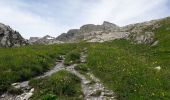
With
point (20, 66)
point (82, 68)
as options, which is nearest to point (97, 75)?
point (82, 68)

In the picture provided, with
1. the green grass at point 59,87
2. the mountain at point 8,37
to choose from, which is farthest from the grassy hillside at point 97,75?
the mountain at point 8,37

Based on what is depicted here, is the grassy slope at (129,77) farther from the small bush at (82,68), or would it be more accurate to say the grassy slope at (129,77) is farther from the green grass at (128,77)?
the small bush at (82,68)

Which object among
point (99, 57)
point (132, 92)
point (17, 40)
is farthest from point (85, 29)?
point (132, 92)

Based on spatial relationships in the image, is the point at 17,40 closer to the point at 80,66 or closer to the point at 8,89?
the point at 80,66

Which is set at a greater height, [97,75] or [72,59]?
[72,59]

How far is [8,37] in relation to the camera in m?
54.3

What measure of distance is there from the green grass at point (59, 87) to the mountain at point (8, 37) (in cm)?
2547

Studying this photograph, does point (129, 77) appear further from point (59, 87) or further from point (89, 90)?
point (59, 87)

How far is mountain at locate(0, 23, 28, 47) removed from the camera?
5275cm

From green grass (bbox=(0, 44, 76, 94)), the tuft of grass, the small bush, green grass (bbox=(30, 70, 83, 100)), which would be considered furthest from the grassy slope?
green grass (bbox=(0, 44, 76, 94))

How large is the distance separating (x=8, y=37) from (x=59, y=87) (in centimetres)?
3031

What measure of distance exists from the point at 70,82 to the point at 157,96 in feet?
20.2

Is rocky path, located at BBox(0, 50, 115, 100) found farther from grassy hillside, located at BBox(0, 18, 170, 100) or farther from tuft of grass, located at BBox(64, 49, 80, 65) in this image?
tuft of grass, located at BBox(64, 49, 80, 65)

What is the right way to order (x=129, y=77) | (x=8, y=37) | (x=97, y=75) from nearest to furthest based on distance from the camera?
(x=129, y=77), (x=97, y=75), (x=8, y=37)
